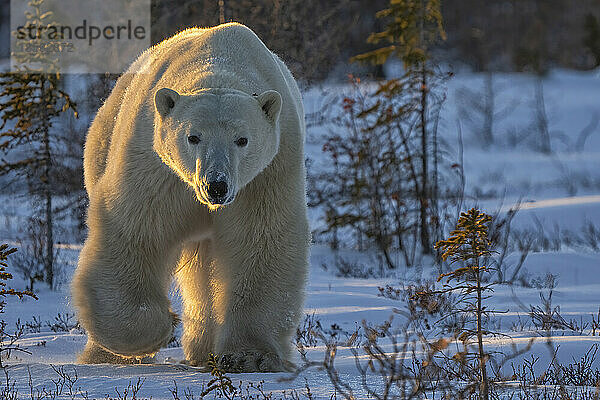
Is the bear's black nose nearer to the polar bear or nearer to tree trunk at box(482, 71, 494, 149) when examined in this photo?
the polar bear

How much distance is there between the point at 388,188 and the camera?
33.7 feet

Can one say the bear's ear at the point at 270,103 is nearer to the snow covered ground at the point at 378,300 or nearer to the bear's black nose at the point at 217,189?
the bear's black nose at the point at 217,189

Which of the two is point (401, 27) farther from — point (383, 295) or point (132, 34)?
point (132, 34)

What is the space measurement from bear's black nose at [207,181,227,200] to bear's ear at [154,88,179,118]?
0.63 metres

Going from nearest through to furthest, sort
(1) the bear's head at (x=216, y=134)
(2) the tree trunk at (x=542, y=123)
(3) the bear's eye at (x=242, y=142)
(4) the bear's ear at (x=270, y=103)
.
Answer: (1) the bear's head at (x=216, y=134)
(3) the bear's eye at (x=242, y=142)
(4) the bear's ear at (x=270, y=103)
(2) the tree trunk at (x=542, y=123)

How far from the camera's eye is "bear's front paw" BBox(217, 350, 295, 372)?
4738 millimetres

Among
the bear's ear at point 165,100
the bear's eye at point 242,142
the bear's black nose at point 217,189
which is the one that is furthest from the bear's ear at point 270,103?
the bear's black nose at point 217,189

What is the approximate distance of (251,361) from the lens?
476 cm

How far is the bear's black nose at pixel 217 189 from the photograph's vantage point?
4039mm

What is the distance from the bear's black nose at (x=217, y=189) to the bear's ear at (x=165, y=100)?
63 centimetres

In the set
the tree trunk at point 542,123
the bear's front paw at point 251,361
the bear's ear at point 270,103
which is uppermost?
the tree trunk at point 542,123

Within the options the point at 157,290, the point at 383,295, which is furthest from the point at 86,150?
the point at 383,295

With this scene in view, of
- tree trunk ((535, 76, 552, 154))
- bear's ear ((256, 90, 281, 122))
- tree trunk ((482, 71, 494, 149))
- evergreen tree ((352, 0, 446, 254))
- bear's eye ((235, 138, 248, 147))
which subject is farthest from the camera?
tree trunk ((482, 71, 494, 149))

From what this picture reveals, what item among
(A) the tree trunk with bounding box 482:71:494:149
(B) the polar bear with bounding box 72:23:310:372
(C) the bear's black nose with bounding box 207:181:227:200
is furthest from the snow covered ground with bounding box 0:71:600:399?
(A) the tree trunk with bounding box 482:71:494:149
